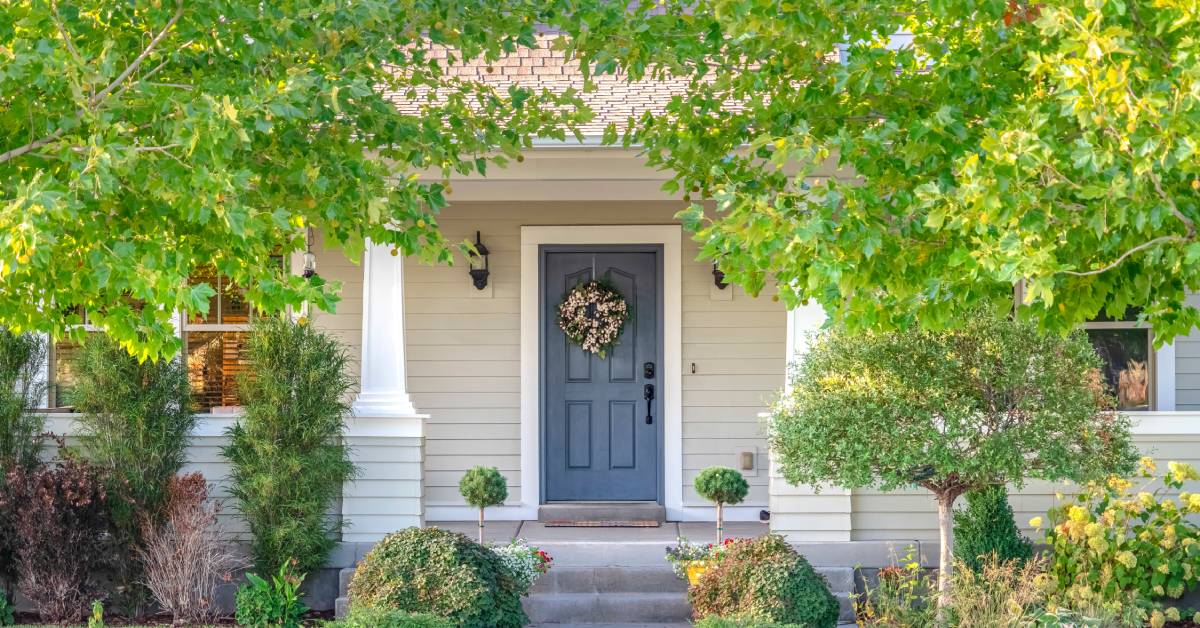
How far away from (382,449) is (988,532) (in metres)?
3.80

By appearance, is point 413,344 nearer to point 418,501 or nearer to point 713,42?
→ point 418,501

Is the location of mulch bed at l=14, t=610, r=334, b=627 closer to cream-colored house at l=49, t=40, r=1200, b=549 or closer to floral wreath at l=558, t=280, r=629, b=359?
cream-colored house at l=49, t=40, r=1200, b=549

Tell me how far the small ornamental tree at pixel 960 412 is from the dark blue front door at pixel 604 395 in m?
2.83

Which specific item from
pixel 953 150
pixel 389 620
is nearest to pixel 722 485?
pixel 389 620

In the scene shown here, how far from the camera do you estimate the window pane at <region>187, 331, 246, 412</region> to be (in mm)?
Answer: 8672

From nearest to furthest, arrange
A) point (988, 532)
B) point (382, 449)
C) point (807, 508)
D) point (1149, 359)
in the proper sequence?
point (988, 532) → point (807, 508) → point (382, 449) → point (1149, 359)

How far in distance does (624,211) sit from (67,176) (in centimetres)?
498

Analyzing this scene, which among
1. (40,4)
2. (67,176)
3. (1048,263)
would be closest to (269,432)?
(67,176)

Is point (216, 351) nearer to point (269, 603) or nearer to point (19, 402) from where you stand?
point (19, 402)

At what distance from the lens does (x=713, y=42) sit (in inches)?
200

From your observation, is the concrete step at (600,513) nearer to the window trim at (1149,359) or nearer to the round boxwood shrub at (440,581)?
the round boxwood shrub at (440,581)

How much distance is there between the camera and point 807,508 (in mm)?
7617

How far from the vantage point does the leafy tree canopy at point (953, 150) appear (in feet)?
11.1

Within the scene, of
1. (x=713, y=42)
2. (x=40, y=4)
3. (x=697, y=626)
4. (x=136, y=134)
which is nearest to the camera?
(x=40, y=4)
